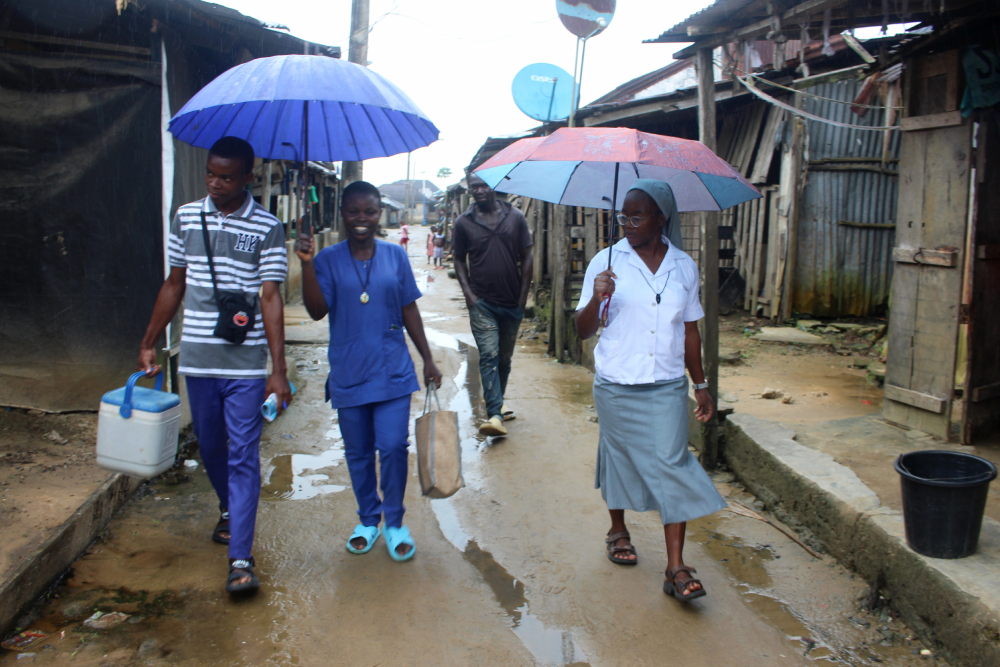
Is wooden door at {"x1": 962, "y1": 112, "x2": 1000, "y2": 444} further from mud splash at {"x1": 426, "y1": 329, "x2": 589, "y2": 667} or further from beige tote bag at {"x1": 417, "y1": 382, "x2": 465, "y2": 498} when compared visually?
beige tote bag at {"x1": 417, "y1": 382, "x2": 465, "y2": 498}

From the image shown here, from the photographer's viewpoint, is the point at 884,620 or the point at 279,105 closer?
the point at 884,620

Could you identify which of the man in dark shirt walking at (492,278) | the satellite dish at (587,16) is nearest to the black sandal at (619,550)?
the man in dark shirt walking at (492,278)

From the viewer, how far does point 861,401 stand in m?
6.26

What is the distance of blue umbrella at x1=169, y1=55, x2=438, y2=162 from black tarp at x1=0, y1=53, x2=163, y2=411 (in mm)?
1406

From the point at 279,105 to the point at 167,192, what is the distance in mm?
1522

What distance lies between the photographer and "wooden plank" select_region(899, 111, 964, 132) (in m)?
4.62

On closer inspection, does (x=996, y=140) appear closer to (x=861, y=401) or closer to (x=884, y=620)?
(x=861, y=401)

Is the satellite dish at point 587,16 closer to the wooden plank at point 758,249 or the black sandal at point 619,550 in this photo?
the wooden plank at point 758,249

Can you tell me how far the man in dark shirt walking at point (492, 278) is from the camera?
5516mm

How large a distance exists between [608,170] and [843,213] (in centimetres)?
747

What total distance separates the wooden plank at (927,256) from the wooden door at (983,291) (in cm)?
18

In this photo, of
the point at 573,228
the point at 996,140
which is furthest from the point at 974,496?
the point at 573,228

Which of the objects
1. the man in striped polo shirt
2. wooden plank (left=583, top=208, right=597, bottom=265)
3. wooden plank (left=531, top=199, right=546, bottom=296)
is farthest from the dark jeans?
wooden plank (left=531, top=199, right=546, bottom=296)

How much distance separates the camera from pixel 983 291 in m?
4.73
